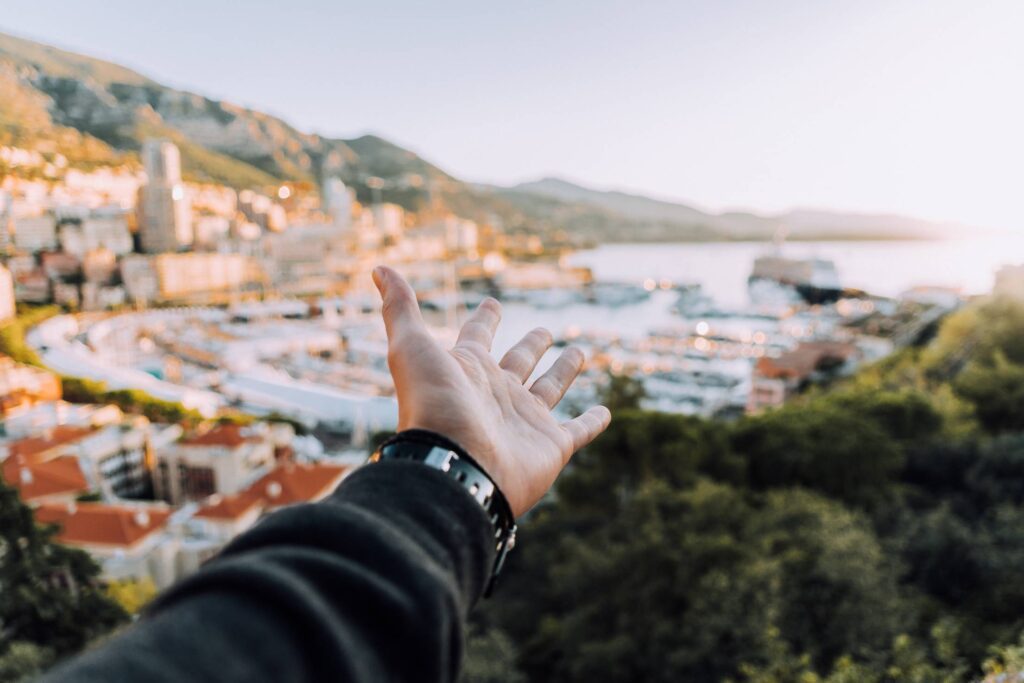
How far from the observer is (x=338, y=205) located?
1068 inches

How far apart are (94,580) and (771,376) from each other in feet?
25.6

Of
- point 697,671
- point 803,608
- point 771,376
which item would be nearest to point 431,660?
point 697,671

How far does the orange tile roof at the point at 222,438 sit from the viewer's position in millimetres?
4852

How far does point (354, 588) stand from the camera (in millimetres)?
263

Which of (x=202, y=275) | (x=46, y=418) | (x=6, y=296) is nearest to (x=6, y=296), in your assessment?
(x=6, y=296)

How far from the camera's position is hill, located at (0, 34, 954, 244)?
16.6 feet

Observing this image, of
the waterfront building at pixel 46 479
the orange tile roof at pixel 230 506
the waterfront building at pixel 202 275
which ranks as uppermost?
the waterfront building at pixel 202 275

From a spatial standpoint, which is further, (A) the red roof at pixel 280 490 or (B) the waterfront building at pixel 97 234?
(B) the waterfront building at pixel 97 234

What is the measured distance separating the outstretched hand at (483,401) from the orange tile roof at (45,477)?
4565mm

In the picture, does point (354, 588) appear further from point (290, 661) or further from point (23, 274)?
point (23, 274)

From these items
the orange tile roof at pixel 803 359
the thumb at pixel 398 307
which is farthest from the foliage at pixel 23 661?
the orange tile roof at pixel 803 359

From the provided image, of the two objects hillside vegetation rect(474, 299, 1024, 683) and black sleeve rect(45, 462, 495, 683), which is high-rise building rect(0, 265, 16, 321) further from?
black sleeve rect(45, 462, 495, 683)

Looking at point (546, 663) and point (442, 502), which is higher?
point (442, 502)

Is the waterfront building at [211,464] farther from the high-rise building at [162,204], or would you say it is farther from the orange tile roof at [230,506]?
the high-rise building at [162,204]
